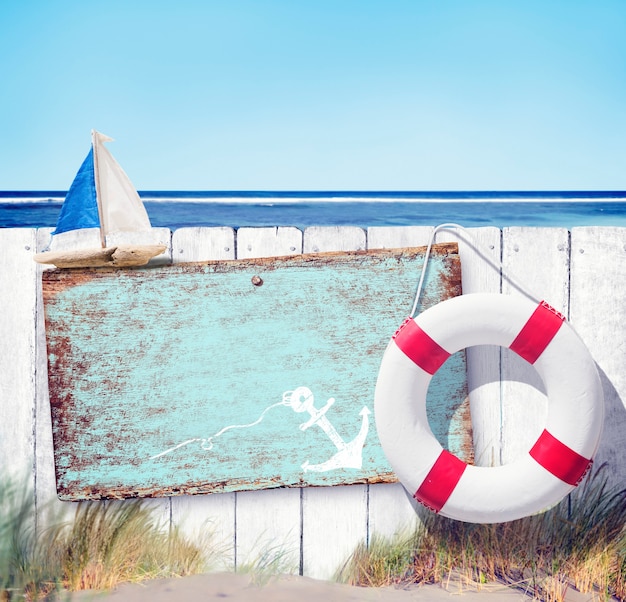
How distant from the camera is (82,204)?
162 cm

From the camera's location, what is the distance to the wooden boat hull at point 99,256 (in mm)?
1617

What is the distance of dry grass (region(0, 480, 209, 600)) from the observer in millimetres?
1682

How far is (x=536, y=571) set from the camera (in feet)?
5.60

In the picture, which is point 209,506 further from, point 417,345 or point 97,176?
point 97,176

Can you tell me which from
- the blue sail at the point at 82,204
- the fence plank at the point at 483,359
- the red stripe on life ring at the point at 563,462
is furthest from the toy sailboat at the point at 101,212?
the red stripe on life ring at the point at 563,462

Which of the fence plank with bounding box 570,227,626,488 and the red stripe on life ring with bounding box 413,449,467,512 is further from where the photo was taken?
the fence plank with bounding box 570,227,626,488

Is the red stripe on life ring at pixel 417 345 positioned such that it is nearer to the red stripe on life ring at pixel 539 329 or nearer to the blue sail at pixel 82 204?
the red stripe on life ring at pixel 539 329

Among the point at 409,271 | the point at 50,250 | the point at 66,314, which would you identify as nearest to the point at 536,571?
the point at 409,271

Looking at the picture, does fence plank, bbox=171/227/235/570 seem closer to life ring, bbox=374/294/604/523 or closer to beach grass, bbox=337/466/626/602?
beach grass, bbox=337/466/626/602

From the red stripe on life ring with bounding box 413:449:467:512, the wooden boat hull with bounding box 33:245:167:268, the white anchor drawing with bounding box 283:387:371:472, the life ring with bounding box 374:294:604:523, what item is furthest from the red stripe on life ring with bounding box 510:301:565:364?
the wooden boat hull with bounding box 33:245:167:268

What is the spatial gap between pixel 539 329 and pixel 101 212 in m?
1.26

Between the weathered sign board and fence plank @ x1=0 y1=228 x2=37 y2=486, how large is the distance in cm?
14

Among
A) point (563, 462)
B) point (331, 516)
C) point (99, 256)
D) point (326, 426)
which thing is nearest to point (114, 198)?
point (99, 256)

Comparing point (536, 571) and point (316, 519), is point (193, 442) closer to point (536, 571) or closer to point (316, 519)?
point (316, 519)
